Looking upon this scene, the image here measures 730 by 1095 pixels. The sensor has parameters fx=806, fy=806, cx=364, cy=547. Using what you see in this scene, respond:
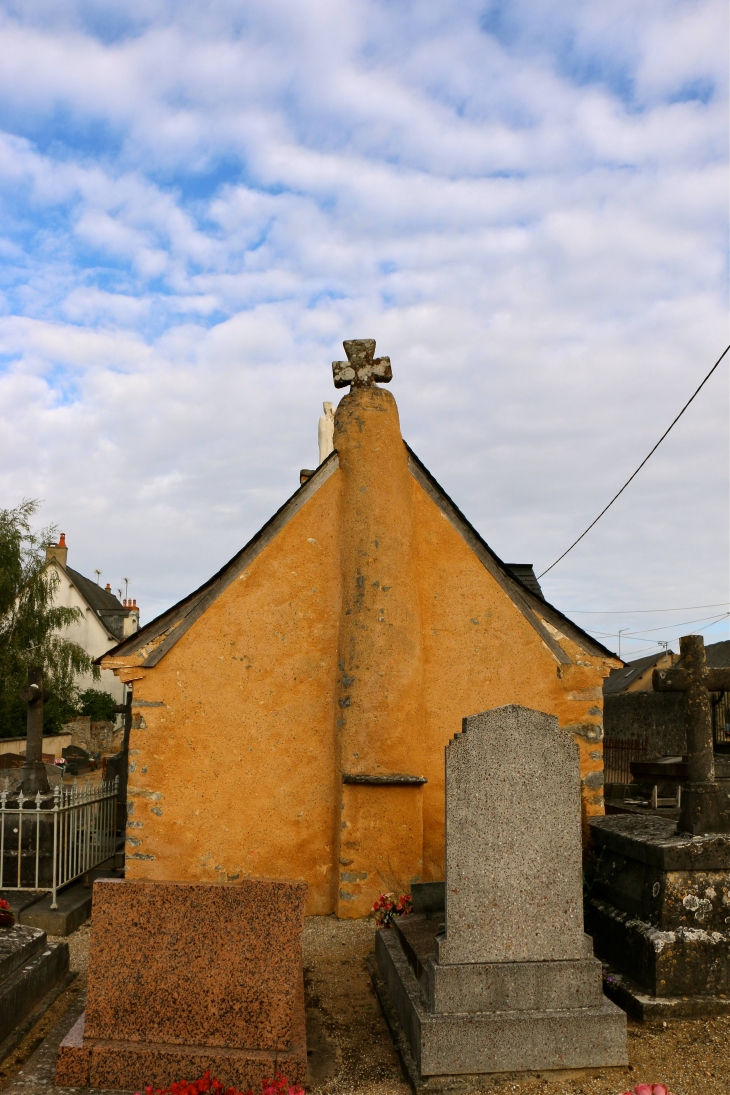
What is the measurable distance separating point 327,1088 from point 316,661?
400cm

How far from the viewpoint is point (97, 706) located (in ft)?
103

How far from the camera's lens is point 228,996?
12.7ft

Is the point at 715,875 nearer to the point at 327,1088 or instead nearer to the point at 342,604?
the point at 327,1088

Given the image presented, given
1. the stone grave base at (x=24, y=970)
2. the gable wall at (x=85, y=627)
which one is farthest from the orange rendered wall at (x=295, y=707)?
the gable wall at (x=85, y=627)

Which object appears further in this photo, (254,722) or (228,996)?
(254,722)

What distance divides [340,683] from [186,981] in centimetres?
373

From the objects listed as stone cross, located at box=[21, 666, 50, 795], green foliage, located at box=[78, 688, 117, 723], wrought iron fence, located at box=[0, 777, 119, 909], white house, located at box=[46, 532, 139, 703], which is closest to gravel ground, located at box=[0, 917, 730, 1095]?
wrought iron fence, located at box=[0, 777, 119, 909]

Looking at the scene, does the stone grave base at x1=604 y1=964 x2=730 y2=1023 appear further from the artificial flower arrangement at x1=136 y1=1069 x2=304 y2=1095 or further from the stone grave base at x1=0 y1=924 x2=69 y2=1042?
the stone grave base at x1=0 y1=924 x2=69 y2=1042

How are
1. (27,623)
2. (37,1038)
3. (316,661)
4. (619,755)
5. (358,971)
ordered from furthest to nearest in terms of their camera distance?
(27,623), (619,755), (316,661), (358,971), (37,1038)

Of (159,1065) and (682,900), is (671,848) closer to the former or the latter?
(682,900)

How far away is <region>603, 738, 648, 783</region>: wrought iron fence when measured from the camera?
16.9 m

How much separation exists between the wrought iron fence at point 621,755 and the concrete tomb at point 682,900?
11687 millimetres

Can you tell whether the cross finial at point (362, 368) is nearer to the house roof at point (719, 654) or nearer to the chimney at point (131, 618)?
the house roof at point (719, 654)

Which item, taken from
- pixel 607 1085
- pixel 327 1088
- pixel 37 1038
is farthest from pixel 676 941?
pixel 37 1038
